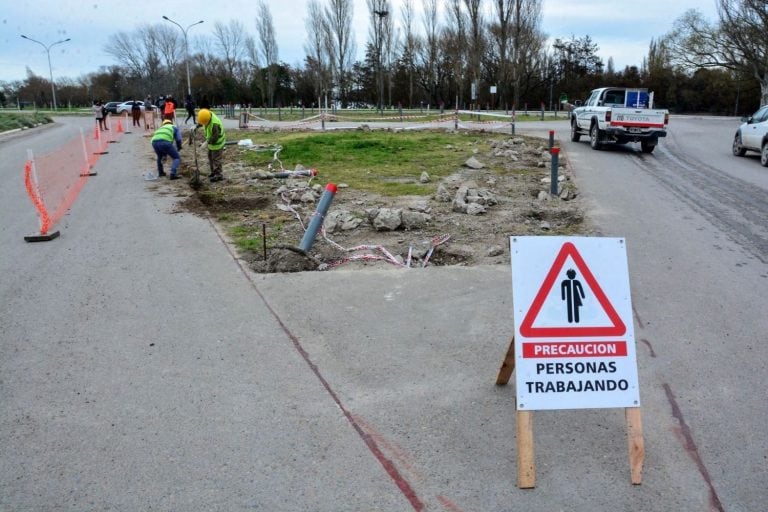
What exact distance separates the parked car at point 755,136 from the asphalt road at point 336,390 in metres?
10.5

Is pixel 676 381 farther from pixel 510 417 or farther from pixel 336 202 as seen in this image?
pixel 336 202

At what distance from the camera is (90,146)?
2509 centimetres

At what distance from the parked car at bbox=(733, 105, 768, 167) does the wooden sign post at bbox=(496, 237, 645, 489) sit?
16.2m

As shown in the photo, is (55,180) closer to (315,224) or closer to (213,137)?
(213,137)

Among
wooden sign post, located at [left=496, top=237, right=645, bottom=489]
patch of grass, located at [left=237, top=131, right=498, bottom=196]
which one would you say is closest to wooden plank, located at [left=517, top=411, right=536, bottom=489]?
wooden sign post, located at [left=496, top=237, right=645, bottom=489]

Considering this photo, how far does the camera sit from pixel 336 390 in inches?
183

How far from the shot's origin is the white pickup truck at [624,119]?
1895cm

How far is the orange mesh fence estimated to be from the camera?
980 cm

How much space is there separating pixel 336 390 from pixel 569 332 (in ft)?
5.88

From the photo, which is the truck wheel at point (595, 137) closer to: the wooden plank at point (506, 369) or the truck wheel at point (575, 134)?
the truck wheel at point (575, 134)

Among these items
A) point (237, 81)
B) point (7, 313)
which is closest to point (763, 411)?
point (7, 313)

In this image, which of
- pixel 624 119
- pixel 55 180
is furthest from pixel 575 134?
pixel 55 180

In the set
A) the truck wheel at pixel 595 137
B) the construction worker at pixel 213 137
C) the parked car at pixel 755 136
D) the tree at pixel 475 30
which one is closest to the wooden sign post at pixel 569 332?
the construction worker at pixel 213 137

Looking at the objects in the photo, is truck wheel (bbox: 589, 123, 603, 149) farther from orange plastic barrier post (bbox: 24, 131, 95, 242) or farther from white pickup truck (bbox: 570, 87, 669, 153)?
orange plastic barrier post (bbox: 24, 131, 95, 242)
